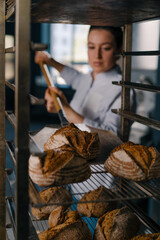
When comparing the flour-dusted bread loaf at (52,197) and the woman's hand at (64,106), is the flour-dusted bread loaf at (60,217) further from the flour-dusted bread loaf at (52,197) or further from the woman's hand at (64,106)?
the woman's hand at (64,106)

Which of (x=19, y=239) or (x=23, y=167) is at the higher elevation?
(x=23, y=167)

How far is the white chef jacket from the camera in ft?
8.20

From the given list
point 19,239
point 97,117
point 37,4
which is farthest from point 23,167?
point 97,117

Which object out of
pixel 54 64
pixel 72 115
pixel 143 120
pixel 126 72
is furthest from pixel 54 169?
pixel 54 64

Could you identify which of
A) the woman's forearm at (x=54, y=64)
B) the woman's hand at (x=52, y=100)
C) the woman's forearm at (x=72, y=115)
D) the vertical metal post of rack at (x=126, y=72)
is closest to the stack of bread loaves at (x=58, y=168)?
the vertical metal post of rack at (x=126, y=72)

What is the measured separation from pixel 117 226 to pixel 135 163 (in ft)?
0.86

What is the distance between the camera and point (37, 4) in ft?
3.50

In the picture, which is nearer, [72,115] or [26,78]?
[26,78]

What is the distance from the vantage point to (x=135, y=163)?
1.18 meters

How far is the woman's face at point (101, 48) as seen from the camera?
2.54 m

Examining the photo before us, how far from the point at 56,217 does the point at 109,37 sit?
164 centimetres

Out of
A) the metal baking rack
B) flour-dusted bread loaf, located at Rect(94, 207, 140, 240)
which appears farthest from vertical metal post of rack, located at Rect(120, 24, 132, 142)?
flour-dusted bread loaf, located at Rect(94, 207, 140, 240)

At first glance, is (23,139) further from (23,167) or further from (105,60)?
(105,60)

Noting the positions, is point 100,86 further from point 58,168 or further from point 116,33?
point 58,168
